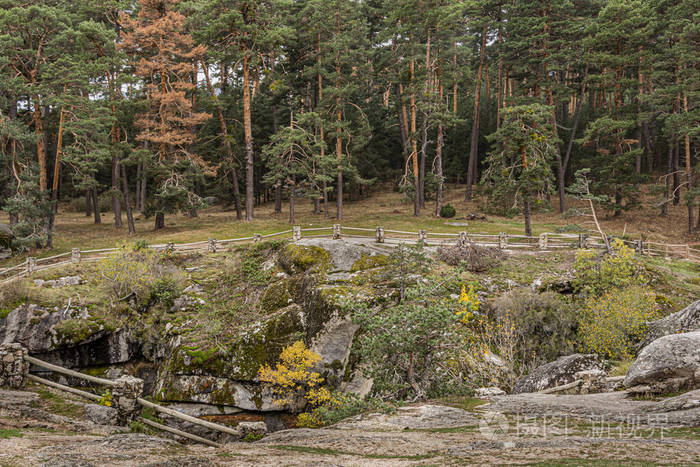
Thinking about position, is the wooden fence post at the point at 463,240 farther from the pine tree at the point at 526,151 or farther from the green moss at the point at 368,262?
the pine tree at the point at 526,151

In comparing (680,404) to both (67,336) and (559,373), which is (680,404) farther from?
(67,336)

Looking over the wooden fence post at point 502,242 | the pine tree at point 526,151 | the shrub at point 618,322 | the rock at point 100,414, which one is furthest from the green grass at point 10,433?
the pine tree at point 526,151

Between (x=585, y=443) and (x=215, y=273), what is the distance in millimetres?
20159

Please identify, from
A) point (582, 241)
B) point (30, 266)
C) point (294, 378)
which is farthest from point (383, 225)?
point (30, 266)

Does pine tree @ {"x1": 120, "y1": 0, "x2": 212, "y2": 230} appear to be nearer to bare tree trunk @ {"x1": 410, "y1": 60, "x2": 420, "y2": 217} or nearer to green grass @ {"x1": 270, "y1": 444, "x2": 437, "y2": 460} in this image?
bare tree trunk @ {"x1": 410, "y1": 60, "x2": 420, "y2": 217}

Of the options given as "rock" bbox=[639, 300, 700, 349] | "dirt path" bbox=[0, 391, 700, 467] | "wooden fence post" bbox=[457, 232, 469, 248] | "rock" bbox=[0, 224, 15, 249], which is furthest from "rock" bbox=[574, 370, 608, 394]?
"rock" bbox=[0, 224, 15, 249]

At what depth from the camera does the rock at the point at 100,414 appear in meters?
9.71

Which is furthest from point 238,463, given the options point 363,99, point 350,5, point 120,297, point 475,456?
point 363,99

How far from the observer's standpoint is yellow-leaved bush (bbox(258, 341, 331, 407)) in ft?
48.0

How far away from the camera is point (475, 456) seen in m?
4.79

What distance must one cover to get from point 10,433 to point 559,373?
11971mm

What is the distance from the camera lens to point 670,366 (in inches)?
275

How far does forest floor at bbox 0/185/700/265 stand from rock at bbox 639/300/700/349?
17.4 metres

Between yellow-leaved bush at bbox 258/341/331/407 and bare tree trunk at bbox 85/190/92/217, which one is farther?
bare tree trunk at bbox 85/190/92/217
